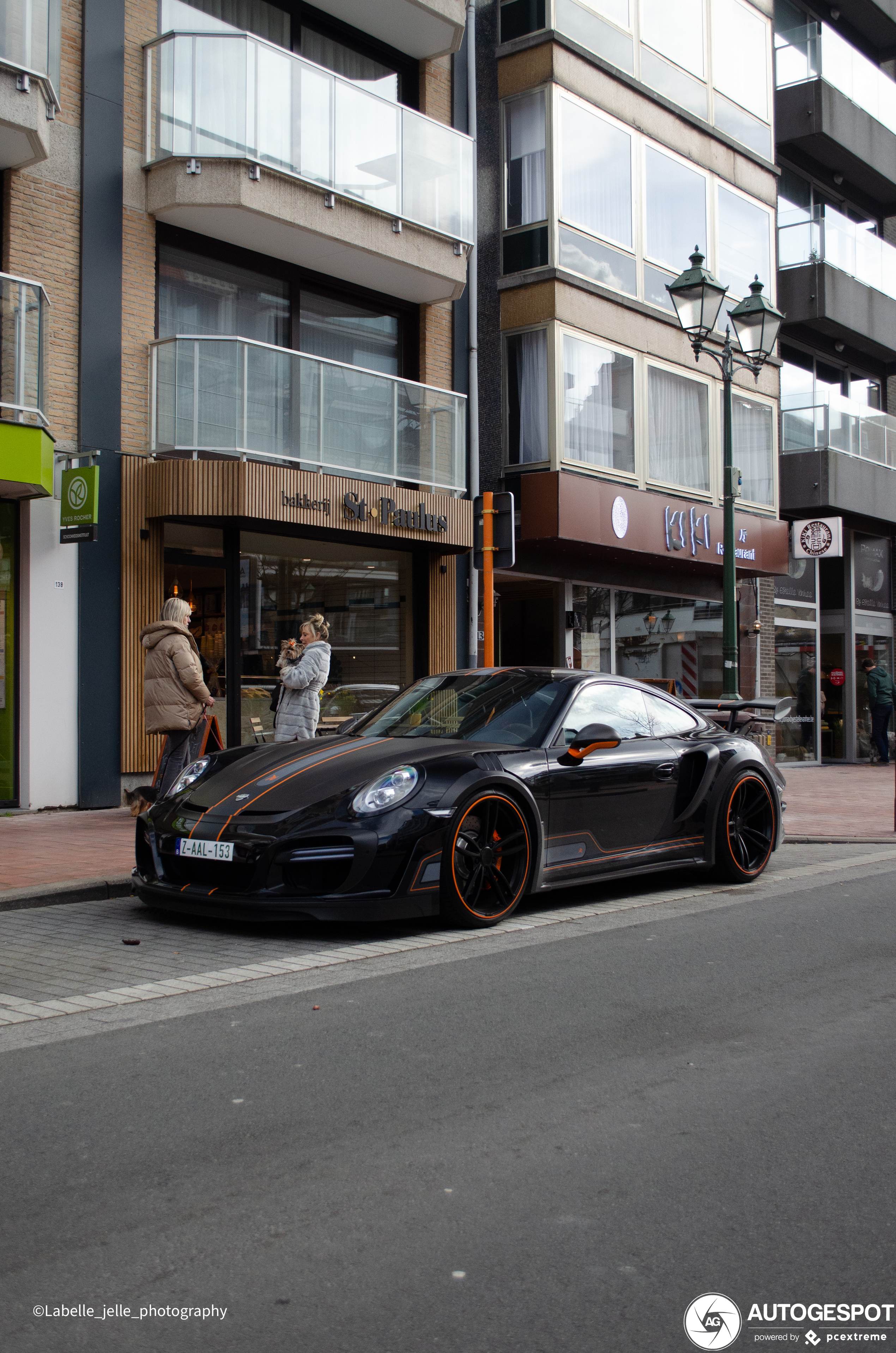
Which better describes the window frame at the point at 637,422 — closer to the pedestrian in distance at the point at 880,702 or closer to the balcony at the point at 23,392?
the pedestrian in distance at the point at 880,702

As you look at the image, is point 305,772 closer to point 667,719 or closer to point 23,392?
point 667,719

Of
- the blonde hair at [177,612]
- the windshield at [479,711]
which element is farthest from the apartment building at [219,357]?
the windshield at [479,711]

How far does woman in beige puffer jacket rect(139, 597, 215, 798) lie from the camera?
33.3ft

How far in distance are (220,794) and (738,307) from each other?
896 centimetres

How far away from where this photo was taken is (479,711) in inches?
301

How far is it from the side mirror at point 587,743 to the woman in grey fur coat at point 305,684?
13.9ft

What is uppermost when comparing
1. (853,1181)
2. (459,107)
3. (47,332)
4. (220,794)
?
(459,107)

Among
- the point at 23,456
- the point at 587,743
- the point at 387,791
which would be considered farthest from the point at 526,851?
the point at 23,456

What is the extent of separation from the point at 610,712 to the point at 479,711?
0.89 meters

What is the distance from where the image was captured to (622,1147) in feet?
Result: 11.5

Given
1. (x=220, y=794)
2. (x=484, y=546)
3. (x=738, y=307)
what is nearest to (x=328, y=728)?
(x=484, y=546)

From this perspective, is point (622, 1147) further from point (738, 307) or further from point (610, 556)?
point (610, 556)

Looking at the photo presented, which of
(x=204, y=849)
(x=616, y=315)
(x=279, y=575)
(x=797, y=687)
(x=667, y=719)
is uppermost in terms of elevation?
(x=616, y=315)

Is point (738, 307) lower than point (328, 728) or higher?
higher
